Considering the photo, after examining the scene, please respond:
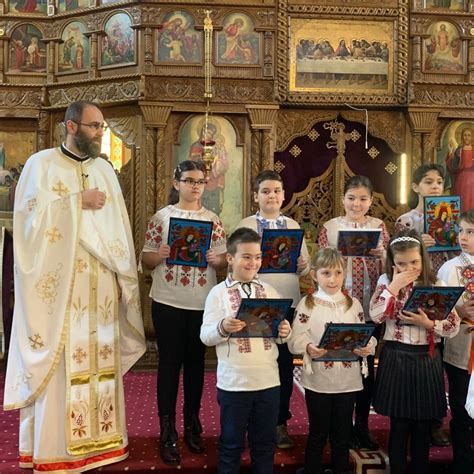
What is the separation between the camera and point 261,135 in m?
6.80

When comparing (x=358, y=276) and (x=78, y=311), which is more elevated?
(x=358, y=276)

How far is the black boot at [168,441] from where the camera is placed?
3.94 metres

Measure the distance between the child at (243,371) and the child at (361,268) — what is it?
2.50 feet

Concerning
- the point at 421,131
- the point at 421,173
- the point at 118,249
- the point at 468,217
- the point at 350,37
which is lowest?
the point at 118,249

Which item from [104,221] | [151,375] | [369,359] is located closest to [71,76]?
[151,375]

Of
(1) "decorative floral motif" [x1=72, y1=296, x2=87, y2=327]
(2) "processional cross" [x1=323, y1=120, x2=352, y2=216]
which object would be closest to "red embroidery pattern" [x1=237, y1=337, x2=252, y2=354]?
(1) "decorative floral motif" [x1=72, y1=296, x2=87, y2=327]

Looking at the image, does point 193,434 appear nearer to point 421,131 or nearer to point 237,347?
point 237,347

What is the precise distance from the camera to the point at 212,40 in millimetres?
6742

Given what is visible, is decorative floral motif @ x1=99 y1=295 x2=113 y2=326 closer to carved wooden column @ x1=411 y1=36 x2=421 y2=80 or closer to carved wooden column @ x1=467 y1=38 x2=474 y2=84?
carved wooden column @ x1=411 y1=36 x2=421 y2=80

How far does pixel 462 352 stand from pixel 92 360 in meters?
2.11

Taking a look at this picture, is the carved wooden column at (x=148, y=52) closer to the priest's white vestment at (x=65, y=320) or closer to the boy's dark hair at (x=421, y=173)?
the priest's white vestment at (x=65, y=320)

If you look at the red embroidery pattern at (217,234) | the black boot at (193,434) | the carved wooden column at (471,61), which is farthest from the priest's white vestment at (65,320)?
the carved wooden column at (471,61)

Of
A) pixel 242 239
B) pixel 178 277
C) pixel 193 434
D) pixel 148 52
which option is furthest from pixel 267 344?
pixel 148 52

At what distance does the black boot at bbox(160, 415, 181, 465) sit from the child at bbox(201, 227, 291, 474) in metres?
0.41
